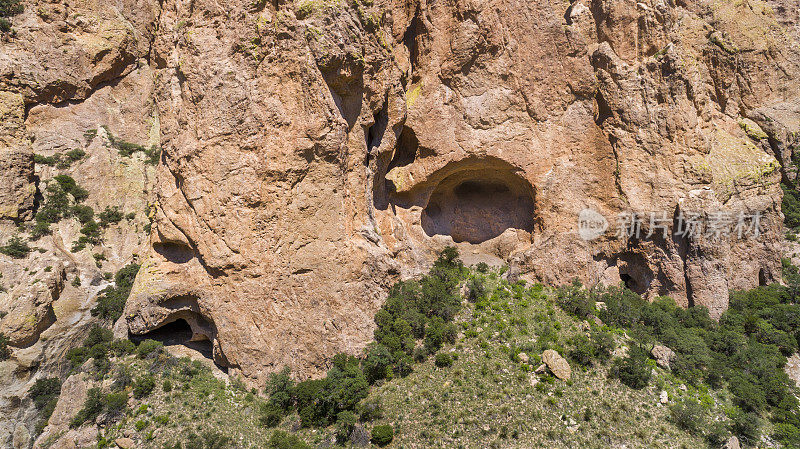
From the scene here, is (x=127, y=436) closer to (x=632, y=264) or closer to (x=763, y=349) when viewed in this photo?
(x=632, y=264)

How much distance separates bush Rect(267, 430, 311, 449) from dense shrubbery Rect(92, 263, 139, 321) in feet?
43.4

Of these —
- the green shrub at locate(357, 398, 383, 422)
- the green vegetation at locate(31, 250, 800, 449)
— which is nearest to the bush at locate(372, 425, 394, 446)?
the green vegetation at locate(31, 250, 800, 449)

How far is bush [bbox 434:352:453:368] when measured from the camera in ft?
59.7

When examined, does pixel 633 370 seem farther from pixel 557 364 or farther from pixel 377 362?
pixel 377 362

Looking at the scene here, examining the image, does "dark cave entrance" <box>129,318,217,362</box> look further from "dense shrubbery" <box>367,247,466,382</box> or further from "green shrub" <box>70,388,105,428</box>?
"dense shrubbery" <box>367,247,466,382</box>

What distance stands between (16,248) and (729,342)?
42.2 m

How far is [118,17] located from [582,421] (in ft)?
135

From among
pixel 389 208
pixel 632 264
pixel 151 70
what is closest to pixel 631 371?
pixel 632 264

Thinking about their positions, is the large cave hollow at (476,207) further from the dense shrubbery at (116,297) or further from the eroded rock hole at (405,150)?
the dense shrubbery at (116,297)

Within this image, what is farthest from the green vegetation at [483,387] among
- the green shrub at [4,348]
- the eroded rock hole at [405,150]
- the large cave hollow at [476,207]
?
the eroded rock hole at [405,150]

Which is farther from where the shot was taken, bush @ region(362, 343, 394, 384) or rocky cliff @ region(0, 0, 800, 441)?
rocky cliff @ region(0, 0, 800, 441)

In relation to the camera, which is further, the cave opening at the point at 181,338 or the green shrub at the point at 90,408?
the cave opening at the point at 181,338

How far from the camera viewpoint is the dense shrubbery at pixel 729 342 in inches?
717

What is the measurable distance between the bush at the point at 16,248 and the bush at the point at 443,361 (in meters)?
24.4
